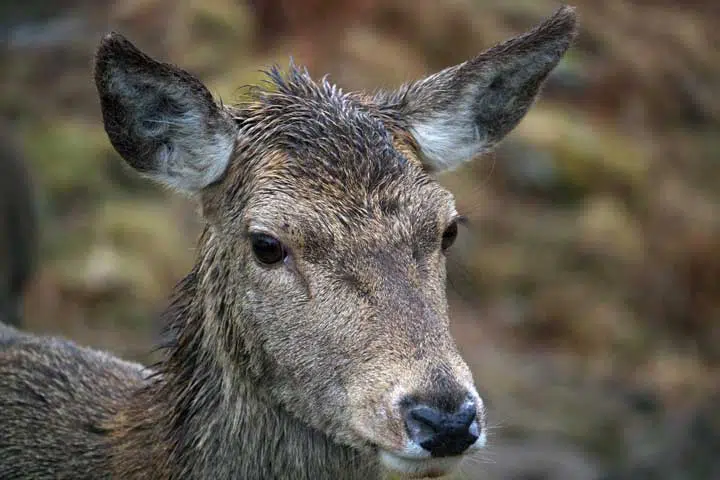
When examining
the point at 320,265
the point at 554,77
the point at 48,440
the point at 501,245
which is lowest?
the point at 48,440

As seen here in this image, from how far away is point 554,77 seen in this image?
19.5 m

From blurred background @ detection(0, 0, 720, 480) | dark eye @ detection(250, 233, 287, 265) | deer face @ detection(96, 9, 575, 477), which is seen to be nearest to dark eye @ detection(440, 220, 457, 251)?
A: deer face @ detection(96, 9, 575, 477)

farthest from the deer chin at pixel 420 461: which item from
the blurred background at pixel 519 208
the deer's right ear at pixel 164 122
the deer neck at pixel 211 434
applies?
the blurred background at pixel 519 208

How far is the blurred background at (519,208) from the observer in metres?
12.6

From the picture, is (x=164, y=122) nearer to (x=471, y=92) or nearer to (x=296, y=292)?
(x=296, y=292)

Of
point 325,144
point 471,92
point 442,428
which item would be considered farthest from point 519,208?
point 442,428

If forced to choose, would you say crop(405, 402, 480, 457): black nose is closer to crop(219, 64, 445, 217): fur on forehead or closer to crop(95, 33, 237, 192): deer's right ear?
crop(219, 64, 445, 217): fur on forehead

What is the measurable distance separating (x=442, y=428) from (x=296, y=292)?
3.09 ft

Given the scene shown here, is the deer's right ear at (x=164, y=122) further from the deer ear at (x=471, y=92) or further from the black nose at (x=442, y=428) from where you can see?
the black nose at (x=442, y=428)

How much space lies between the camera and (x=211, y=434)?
5488 mm

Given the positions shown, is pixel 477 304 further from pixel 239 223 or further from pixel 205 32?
pixel 239 223

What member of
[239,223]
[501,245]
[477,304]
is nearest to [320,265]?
[239,223]

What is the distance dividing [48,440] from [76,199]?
31.7 ft

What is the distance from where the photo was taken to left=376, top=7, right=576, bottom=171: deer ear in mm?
5957
